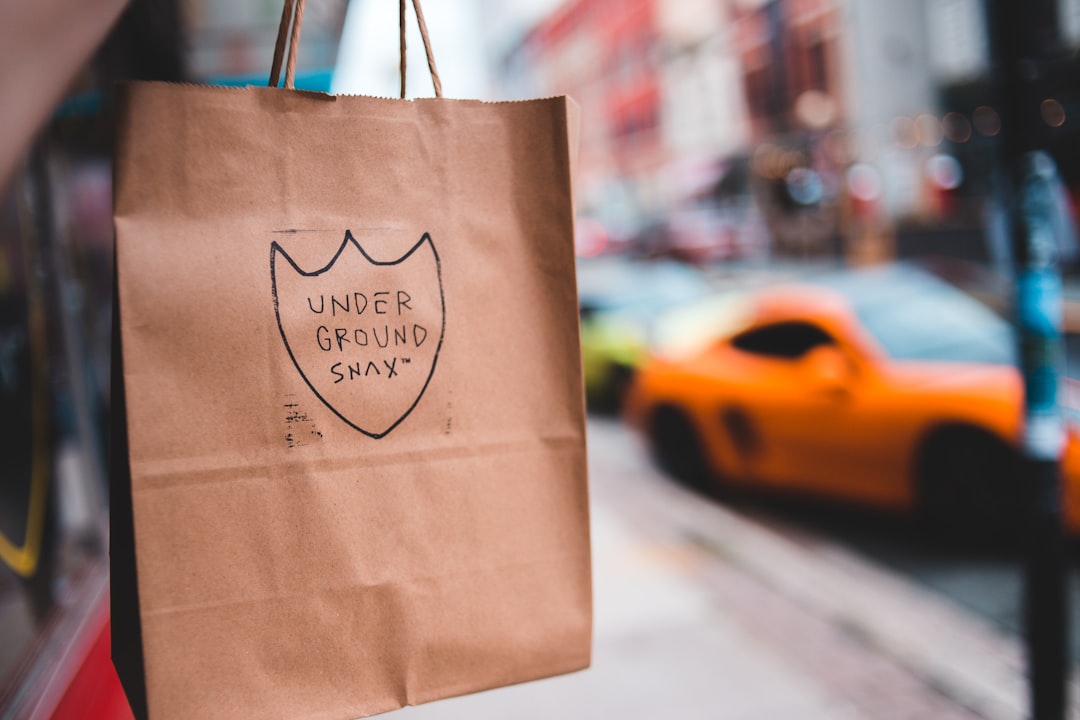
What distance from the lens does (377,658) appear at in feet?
3.70

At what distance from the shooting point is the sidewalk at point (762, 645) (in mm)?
3430

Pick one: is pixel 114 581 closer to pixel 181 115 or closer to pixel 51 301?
pixel 181 115

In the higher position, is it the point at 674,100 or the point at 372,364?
the point at 674,100

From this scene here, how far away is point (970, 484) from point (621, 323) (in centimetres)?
513

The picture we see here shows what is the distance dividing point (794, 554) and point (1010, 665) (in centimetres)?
161

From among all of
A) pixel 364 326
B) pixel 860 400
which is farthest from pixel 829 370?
pixel 364 326

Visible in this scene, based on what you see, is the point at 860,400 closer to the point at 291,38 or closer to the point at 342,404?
the point at 342,404

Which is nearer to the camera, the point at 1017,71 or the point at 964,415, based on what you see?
the point at 1017,71

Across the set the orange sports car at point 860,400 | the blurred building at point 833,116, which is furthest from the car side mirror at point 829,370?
the blurred building at point 833,116

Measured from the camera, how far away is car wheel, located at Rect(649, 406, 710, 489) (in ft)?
22.4

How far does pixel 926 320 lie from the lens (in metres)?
5.72

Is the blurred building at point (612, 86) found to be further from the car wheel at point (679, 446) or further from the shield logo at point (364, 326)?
Answer: the shield logo at point (364, 326)

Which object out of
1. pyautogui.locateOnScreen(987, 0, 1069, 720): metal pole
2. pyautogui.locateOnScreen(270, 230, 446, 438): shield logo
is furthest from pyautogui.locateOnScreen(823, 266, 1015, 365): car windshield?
pyautogui.locateOnScreen(270, 230, 446, 438): shield logo

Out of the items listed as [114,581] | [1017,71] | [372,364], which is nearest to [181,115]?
[372,364]
